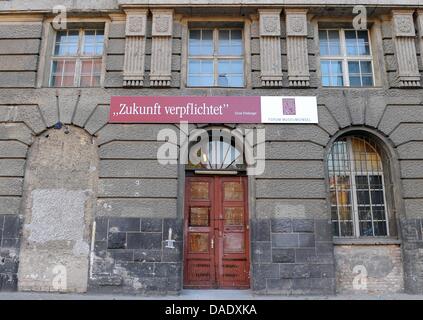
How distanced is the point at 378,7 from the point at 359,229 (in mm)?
6201

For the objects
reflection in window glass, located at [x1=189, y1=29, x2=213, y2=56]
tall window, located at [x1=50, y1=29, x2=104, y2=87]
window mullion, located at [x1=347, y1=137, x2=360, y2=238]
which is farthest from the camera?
reflection in window glass, located at [x1=189, y1=29, x2=213, y2=56]

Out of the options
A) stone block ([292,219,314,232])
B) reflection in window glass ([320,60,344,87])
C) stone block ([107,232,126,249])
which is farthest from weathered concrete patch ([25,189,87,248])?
reflection in window glass ([320,60,344,87])

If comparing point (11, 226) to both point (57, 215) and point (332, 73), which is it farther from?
point (332, 73)

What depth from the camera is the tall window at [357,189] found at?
9.80 meters

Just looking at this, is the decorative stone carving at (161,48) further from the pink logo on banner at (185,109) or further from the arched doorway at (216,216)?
the arched doorway at (216,216)

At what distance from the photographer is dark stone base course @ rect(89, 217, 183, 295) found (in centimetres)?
899

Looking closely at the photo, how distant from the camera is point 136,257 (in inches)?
361

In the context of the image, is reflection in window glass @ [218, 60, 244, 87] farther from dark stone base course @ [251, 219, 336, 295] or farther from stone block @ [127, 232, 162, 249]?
stone block @ [127, 232, 162, 249]

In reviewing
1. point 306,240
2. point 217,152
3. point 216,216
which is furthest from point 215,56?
point 306,240

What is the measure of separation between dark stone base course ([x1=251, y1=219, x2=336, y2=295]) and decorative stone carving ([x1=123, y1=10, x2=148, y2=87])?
500 cm

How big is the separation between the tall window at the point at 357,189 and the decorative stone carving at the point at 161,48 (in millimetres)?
5046

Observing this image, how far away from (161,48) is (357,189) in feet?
21.7

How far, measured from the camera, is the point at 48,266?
9.26 m

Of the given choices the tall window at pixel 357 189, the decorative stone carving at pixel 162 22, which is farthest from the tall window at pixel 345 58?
the decorative stone carving at pixel 162 22
